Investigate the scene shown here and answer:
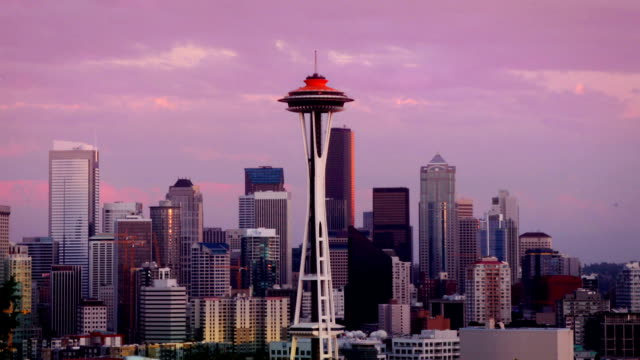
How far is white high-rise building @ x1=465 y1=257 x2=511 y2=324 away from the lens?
17788cm

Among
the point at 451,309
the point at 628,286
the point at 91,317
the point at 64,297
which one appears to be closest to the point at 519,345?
the point at 91,317

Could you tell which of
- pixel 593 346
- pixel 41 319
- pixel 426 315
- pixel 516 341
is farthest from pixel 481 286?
pixel 516 341

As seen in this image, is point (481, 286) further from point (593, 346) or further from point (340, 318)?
point (593, 346)

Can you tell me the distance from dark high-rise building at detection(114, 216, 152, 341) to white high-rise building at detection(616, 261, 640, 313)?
54.8m

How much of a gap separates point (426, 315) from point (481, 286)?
909 cm

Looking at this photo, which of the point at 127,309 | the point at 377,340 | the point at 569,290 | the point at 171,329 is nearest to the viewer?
the point at 377,340

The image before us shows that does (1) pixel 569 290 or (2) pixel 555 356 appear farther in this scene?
(1) pixel 569 290

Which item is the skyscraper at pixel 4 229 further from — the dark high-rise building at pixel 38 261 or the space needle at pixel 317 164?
the space needle at pixel 317 164

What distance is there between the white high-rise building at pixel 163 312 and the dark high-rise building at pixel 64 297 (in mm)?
8641

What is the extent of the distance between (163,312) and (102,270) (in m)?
35.6

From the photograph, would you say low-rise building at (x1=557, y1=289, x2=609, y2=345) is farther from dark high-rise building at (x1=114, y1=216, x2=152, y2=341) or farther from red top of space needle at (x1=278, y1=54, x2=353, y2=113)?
red top of space needle at (x1=278, y1=54, x2=353, y2=113)

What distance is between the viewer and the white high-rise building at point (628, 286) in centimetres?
18462

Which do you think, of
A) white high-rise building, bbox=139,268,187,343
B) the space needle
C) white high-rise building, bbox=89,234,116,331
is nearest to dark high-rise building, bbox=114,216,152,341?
white high-rise building, bbox=89,234,116,331

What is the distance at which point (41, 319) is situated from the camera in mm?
164500
